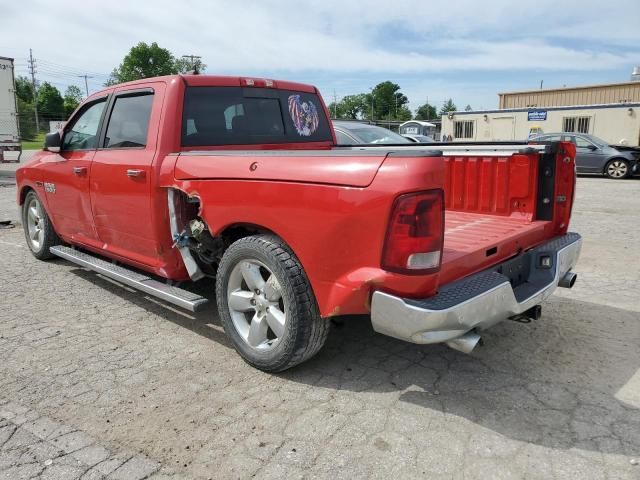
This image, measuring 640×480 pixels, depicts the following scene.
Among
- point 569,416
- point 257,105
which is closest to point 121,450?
point 569,416

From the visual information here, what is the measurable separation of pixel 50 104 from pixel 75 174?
77.7 metres

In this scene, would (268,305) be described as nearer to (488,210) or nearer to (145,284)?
(145,284)

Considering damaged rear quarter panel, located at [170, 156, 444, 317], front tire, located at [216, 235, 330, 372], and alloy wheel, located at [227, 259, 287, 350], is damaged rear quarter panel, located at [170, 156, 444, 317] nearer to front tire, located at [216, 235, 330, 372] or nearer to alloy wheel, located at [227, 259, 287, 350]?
front tire, located at [216, 235, 330, 372]

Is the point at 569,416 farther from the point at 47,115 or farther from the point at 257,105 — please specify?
the point at 47,115

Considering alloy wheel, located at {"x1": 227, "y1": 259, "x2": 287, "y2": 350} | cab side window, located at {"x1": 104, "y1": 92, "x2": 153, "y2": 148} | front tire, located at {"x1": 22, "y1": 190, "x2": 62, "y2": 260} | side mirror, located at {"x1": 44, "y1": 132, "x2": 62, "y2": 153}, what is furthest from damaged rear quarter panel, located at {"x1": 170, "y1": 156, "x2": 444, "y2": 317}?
front tire, located at {"x1": 22, "y1": 190, "x2": 62, "y2": 260}

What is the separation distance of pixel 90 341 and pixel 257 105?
7.69 feet

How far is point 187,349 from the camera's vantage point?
12.5 ft

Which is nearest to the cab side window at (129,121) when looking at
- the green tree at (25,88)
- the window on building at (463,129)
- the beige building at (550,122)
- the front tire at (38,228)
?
the front tire at (38,228)

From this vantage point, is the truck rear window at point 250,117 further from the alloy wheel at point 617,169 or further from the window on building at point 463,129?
the window on building at point 463,129

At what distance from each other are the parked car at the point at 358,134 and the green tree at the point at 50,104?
71.7 m

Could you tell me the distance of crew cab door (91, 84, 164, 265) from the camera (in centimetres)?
402

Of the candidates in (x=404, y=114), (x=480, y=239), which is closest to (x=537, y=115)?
(x=480, y=239)

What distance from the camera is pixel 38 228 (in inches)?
245

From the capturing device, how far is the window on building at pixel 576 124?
27312 millimetres
